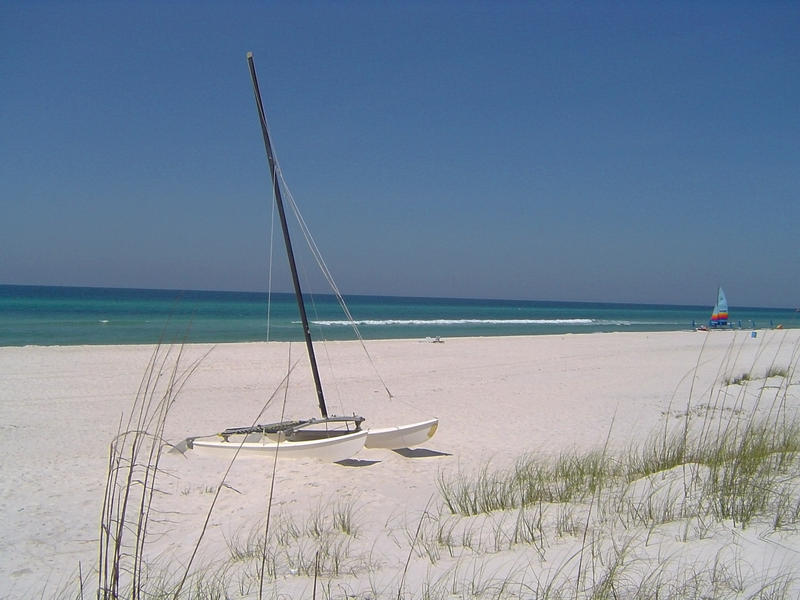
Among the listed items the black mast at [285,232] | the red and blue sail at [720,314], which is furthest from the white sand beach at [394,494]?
the red and blue sail at [720,314]

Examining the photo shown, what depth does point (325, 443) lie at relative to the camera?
8258mm

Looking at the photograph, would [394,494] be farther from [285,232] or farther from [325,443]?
[285,232]

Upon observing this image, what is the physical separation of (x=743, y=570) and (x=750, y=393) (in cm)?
1004

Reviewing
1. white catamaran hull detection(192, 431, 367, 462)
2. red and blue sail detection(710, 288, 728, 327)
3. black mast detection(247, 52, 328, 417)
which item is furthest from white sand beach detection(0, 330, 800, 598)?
red and blue sail detection(710, 288, 728, 327)

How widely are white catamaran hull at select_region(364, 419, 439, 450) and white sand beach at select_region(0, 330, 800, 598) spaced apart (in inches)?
9.2

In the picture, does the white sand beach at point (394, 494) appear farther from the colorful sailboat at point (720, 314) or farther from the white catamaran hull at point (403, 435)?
the colorful sailboat at point (720, 314)

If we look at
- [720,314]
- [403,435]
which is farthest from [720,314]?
[403,435]

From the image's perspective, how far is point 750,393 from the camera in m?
11.8

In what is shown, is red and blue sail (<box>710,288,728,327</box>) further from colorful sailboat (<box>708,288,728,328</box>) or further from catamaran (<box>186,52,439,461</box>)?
catamaran (<box>186,52,439,461</box>)

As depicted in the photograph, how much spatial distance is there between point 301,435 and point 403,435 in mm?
1475

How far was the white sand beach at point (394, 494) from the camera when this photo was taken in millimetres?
3328

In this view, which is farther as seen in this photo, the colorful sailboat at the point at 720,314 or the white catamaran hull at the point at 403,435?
the colorful sailboat at the point at 720,314

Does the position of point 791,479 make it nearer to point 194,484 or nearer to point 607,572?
point 607,572

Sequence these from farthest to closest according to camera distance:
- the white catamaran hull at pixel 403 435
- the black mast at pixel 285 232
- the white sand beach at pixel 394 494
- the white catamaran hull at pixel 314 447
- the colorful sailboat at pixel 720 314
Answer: the colorful sailboat at pixel 720 314
the black mast at pixel 285 232
the white catamaran hull at pixel 403 435
the white catamaran hull at pixel 314 447
the white sand beach at pixel 394 494
